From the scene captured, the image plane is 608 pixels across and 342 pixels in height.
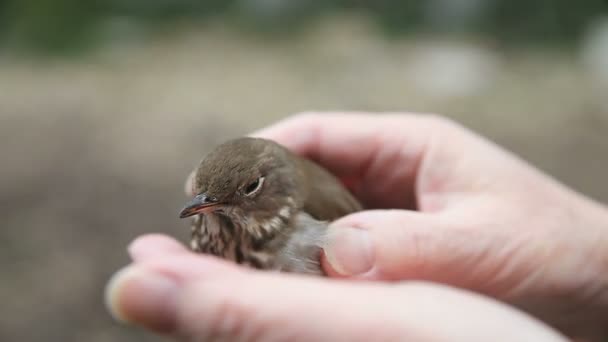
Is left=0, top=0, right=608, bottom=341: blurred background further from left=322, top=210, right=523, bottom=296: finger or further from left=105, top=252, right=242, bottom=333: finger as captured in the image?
left=105, top=252, right=242, bottom=333: finger

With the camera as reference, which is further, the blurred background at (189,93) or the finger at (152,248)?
the blurred background at (189,93)

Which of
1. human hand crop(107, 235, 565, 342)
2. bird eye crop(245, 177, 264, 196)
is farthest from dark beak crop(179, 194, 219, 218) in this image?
human hand crop(107, 235, 565, 342)

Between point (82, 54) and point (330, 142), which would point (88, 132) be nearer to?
point (82, 54)

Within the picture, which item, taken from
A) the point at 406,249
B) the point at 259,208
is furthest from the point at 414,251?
the point at 259,208

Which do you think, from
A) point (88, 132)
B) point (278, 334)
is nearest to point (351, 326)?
point (278, 334)

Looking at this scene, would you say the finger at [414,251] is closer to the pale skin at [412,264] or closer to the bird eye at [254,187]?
the pale skin at [412,264]

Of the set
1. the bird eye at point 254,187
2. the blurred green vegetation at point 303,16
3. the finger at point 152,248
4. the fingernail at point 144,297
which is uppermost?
the blurred green vegetation at point 303,16

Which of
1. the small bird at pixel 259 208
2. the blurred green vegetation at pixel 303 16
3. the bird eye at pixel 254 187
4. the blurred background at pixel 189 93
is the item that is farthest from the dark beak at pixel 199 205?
the blurred green vegetation at pixel 303 16

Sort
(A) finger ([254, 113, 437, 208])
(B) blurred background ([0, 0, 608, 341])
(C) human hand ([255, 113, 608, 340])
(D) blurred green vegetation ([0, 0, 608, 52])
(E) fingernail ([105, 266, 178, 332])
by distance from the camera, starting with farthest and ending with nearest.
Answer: (D) blurred green vegetation ([0, 0, 608, 52]) < (B) blurred background ([0, 0, 608, 341]) < (A) finger ([254, 113, 437, 208]) < (C) human hand ([255, 113, 608, 340]) < (E) fingernail ([105, 266, 178, 332])

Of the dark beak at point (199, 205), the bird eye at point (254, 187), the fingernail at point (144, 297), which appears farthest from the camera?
the bird eye at point (254, 187)
